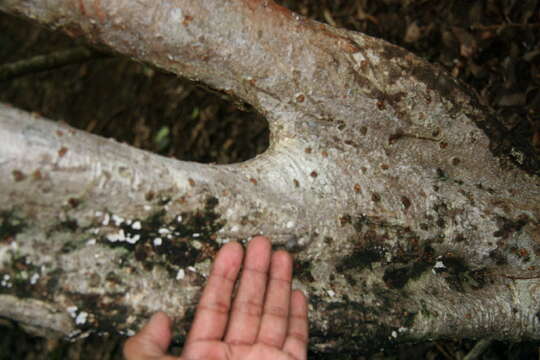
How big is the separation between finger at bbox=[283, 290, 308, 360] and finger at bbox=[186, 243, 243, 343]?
0.25 m

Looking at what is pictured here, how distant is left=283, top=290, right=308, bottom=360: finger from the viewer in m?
1.74

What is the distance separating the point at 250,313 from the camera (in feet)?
5.77

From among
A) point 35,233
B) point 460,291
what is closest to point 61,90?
point 35,233

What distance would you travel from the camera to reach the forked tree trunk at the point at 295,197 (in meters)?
1.52

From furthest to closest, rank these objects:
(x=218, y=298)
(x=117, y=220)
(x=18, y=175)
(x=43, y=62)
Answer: (x=43, y=62) < (x=218, y=298) < (x=117, y=220) < (x=18, y=175)

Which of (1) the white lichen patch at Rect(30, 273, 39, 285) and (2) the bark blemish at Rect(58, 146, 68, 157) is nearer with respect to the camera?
(2) the bark blemish at Rect(58, 146, 68, 157)

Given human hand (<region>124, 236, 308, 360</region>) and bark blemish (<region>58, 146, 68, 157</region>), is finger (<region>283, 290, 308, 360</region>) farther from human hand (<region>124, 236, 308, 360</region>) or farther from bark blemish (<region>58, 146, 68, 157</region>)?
bark blemish (<region>58, 146, 68, 157</region>)

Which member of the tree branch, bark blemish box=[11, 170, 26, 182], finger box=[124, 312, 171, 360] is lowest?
finger box=[124, 312, 171, 360]

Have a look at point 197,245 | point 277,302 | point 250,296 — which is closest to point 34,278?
point 197,245

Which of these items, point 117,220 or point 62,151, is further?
point 117,220

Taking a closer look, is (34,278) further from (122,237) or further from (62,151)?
(62,151)

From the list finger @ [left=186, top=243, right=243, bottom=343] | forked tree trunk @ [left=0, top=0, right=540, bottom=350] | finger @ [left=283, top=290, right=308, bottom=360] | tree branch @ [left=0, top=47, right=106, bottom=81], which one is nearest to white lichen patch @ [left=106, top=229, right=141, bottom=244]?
forked tree trunk @ [left=0, top=0, right=540, bottom=350]

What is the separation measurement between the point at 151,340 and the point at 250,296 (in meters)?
0.40

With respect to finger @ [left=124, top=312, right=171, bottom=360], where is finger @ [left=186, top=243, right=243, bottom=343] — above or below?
above
